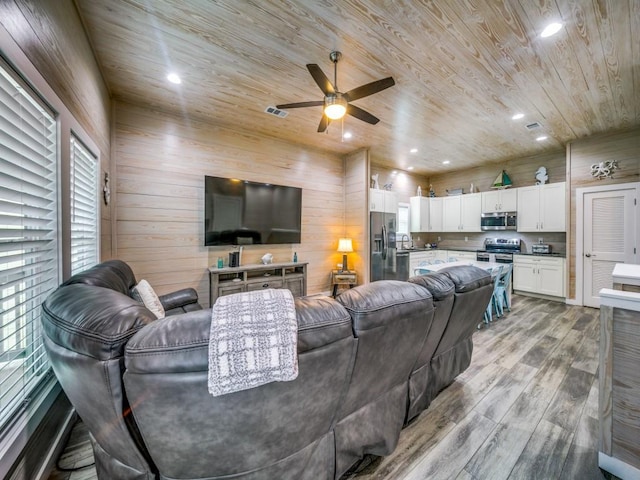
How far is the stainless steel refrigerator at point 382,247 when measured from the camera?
4949mm

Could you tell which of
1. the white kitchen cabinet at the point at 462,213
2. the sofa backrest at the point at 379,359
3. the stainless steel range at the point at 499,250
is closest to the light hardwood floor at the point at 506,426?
the sofa backrest at the point at 379,359

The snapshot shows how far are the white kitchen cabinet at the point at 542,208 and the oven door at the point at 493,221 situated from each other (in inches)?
10.8

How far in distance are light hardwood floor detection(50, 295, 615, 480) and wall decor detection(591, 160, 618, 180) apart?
10.3ft

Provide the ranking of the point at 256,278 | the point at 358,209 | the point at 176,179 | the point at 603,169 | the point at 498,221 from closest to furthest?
1. the point at 176,179
2. the point at 256,278
3. the point at 603,169
4. the point at 358,209
5. the point at 498,221

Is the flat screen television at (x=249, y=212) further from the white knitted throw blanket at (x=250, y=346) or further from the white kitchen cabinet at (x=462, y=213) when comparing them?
the white kitchen cabinet at (x=462, y=213)

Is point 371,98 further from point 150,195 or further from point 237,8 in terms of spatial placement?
point 150,195

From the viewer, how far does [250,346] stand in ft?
2.68

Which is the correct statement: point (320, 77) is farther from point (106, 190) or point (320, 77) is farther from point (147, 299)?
point (106, 190)

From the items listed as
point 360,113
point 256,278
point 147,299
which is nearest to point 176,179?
point 256,278

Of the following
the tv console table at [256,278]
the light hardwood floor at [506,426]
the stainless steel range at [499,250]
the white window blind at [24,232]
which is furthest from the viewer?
the stainless steel range at [499,250]

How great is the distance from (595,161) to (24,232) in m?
6.85

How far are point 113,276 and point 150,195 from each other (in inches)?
79.2

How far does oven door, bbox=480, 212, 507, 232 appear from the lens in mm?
5527

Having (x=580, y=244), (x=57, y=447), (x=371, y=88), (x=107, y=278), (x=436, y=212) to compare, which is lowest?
(x=57, y=447)
